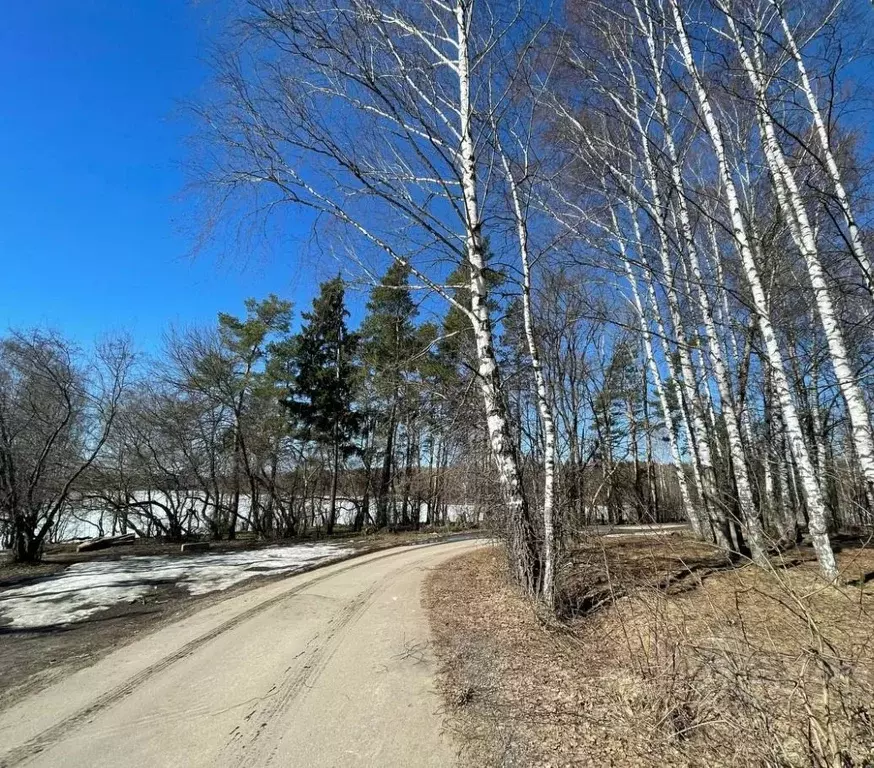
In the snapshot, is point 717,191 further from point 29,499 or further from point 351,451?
point 351,451

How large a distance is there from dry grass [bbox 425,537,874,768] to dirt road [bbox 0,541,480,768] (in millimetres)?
475

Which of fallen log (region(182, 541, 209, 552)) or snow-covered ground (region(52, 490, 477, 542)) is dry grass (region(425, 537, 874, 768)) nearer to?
fallen log (region(182, 541, 209, 552))

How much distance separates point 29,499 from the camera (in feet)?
49.8

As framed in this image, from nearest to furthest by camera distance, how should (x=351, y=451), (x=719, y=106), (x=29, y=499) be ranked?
(x=719, y=106)
(x=29, y=499)
(x=351, y=451)

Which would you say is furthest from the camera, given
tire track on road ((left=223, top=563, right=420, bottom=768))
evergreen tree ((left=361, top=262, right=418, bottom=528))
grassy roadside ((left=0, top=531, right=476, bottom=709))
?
evergreen tree ((left=361, top=262, right=418, bottom=528))

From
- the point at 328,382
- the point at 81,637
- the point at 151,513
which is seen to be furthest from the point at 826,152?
the point at 151,513

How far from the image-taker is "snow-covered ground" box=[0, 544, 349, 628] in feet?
26.8

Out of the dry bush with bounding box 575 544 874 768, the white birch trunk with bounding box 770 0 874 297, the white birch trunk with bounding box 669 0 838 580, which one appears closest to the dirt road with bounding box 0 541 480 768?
the dry bush with bounding box 575 544 874 768

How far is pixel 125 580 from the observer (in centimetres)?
1063

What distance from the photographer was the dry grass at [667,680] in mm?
2361

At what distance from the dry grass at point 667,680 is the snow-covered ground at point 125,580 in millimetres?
6120

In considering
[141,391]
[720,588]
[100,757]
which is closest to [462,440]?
[720,588]

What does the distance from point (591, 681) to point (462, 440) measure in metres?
6.32

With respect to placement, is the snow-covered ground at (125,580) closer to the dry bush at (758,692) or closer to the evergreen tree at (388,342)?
the dry bush at (758,692)
